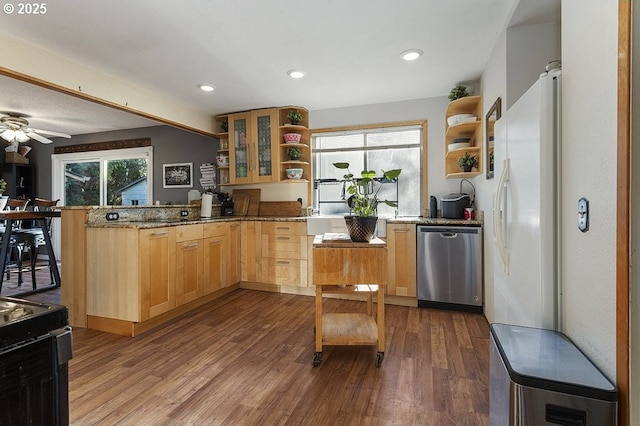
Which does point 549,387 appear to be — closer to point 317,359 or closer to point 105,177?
point 317,359

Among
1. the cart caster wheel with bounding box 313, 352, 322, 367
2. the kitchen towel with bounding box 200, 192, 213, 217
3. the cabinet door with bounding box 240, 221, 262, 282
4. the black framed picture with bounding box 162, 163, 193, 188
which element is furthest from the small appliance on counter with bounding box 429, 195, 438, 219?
the black framed picture with bounding box 162, 163, 193, 188

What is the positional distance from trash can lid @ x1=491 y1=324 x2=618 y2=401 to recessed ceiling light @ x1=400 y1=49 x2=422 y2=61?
7.56 ft

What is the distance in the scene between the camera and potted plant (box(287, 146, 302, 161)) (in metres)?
4.16

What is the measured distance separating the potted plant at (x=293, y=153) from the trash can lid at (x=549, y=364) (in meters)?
3.32

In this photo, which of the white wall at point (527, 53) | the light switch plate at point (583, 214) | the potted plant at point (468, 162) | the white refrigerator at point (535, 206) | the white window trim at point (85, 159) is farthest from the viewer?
the white window trim at point (85, 159)

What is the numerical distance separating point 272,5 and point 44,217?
3.67 metres

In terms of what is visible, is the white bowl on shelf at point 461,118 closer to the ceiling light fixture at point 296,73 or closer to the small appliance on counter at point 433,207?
the small appliance on counter at point 433,207

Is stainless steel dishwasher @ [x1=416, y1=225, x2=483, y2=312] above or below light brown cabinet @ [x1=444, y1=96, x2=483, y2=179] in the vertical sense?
below

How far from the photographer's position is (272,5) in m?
2.01

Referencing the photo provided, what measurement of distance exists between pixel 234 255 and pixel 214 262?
1.22 feet

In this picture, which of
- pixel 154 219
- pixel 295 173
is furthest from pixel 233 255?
pixel 295 173

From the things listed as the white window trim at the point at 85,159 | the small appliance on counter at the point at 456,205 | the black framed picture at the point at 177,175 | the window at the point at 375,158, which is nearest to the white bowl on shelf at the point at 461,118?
the window at the point at 375,158

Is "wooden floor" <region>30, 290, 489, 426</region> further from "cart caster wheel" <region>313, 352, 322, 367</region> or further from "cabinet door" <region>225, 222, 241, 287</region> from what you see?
"cabinet door" <region>225, 222, 241, 287</region>

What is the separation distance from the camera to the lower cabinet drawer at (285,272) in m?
3.71
